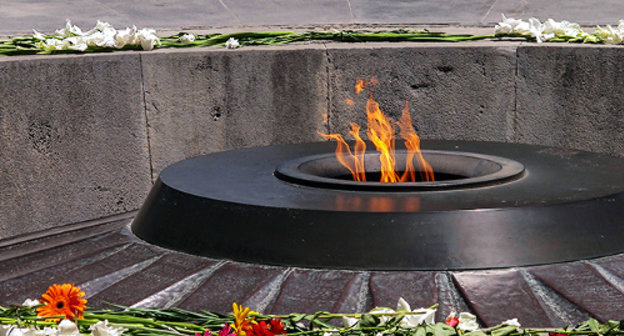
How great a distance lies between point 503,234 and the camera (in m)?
3.65

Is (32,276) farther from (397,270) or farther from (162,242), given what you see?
(397,270)

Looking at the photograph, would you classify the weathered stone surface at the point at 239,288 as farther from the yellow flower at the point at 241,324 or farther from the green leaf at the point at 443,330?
the green leaf at the point at 443,330

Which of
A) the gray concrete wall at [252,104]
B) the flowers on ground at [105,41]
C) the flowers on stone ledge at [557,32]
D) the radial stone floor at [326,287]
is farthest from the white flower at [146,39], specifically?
the flowers on stone ledge at [557,32]

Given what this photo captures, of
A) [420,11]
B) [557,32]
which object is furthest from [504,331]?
[420,11]

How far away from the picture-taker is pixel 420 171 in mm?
4770

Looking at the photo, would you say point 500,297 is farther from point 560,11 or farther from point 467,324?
point 560,11

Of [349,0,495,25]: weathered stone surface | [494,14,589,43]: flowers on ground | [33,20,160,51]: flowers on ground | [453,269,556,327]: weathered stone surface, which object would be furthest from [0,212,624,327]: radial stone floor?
[349,0,495,25]: weathered stone surface

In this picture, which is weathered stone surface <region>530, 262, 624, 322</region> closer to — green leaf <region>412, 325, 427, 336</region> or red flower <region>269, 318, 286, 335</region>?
green leaf <region>412, 325, 427, 336</region>

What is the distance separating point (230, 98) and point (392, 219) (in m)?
2.59

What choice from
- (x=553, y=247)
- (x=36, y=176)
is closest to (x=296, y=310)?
(x=553, y=247)

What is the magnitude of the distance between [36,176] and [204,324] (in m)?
2.99

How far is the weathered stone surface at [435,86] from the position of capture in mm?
6105

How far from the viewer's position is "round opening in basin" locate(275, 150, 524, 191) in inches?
162

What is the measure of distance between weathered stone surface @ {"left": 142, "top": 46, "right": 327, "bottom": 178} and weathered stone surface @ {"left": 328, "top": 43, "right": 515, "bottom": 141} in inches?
6.2
